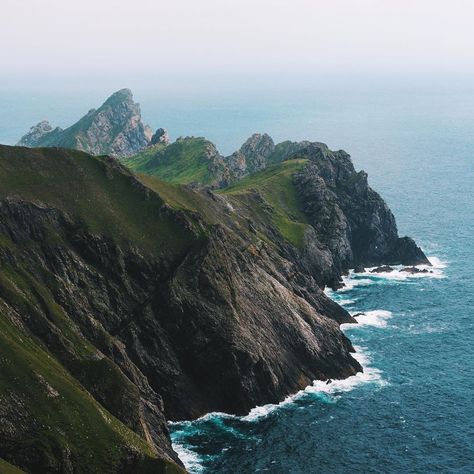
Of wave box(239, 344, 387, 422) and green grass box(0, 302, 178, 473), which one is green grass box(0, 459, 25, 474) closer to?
green grass box(0, 302, 178, 473)

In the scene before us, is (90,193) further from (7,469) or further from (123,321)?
(7,469)

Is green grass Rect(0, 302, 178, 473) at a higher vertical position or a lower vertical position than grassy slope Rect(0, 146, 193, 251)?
lower

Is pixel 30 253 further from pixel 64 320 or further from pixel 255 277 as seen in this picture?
pixel 255 277

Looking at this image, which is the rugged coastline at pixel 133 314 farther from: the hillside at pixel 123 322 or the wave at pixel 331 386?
the wave at pixel 331 386

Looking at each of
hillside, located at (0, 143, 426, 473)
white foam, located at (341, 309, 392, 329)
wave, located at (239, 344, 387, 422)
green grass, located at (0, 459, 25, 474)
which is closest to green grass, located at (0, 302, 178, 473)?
hillside, located at (0, 143, 426, 473)

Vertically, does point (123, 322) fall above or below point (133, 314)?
below

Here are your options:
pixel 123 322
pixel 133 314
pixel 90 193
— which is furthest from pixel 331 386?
pixel 90 193

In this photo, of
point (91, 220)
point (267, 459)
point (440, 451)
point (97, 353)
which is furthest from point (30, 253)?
point (440, 451)

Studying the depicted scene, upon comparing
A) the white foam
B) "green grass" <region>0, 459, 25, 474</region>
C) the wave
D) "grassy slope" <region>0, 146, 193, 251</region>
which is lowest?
the wave

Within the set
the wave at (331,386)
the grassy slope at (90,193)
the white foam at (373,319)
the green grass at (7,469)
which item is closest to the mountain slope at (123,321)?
the grassy slope at (90,193)
